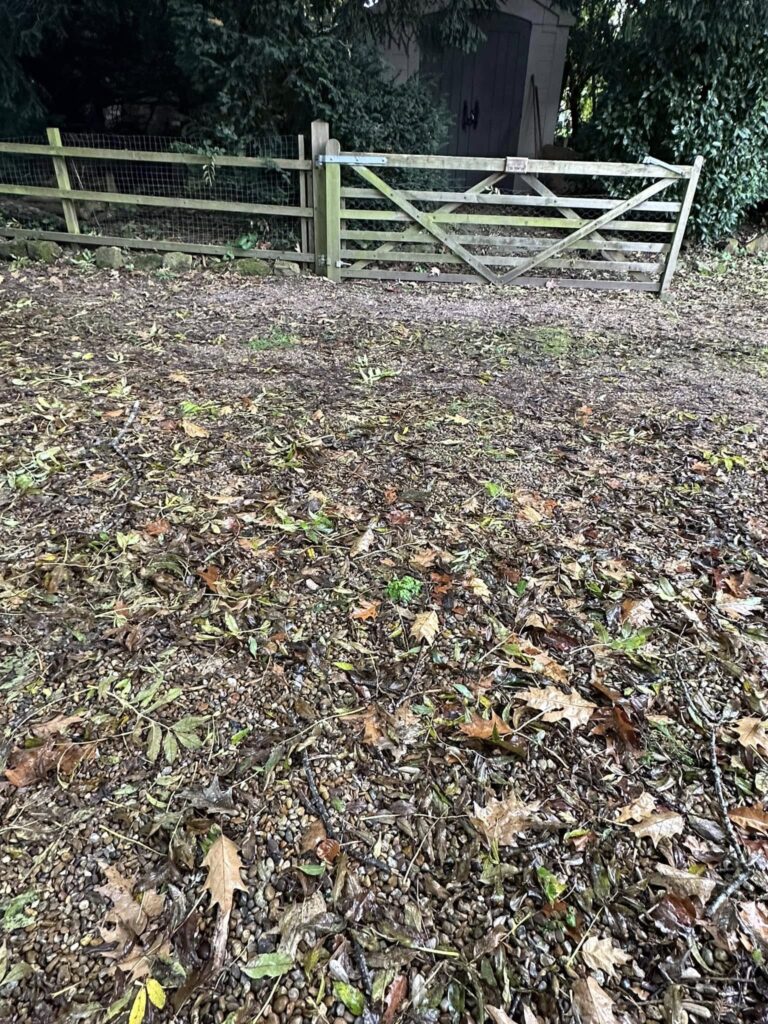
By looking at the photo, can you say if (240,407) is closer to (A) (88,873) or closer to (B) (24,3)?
(A) (88,873)

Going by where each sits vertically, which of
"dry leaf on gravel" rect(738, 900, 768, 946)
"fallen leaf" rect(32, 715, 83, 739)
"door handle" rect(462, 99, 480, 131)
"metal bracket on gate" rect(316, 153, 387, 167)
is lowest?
"fallen leaf" rect(32, 715, 83, 739)

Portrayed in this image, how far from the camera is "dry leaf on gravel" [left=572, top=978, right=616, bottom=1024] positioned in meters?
1.35

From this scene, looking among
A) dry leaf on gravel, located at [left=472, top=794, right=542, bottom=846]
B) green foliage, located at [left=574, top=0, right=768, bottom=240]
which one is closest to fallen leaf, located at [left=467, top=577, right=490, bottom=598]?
dry leaf on gravel, located at [left=472, top=794, right=542, bottom=846]

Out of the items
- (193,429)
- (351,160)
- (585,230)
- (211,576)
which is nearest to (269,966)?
(211,576)

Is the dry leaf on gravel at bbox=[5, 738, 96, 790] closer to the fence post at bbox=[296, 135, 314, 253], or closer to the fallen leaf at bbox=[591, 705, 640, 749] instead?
the fallen leaf at bbox=[591, 705, 640, 749]

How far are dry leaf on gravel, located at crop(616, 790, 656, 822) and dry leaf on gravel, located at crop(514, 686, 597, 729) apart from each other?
27cm

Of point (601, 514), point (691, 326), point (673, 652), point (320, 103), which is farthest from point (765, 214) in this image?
point (673, 652)

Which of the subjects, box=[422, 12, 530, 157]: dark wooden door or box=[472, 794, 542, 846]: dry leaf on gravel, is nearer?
box=[472, 794, 542, 846]: dry leaf on gravel

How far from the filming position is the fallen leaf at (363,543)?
275 centimetres

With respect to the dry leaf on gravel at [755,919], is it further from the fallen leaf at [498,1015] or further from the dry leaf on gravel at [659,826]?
the fallen leaf at [498,1015]

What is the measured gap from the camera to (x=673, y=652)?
7.54 ft

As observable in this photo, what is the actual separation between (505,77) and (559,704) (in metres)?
11.7

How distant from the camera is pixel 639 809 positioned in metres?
1.77

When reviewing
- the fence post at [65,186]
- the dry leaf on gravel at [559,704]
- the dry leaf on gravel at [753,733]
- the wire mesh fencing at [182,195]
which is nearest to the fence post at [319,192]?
the wire mesh fencing at [182,195]
